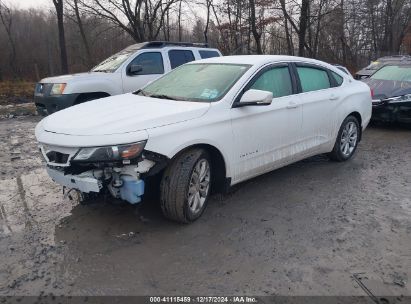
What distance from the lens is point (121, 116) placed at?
11.8ft

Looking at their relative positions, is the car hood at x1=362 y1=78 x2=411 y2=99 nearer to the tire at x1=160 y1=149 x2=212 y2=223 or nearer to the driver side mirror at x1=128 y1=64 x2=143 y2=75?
the driver side mirror at x1=128 y1=64 x2=143 y2=75

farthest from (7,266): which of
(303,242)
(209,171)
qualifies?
(303,242)

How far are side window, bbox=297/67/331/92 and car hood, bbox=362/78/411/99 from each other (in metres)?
3.52

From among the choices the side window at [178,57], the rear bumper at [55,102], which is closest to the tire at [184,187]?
the rear bumper at [55,102]

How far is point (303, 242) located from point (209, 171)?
1.14m

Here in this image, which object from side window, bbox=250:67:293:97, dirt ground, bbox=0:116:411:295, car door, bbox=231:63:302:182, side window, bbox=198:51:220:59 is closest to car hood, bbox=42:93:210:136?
car door, bbox=231:63:302:182

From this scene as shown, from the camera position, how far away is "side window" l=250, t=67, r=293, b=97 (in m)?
4.45

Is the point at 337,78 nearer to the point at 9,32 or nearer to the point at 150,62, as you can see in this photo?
the point at 150,62

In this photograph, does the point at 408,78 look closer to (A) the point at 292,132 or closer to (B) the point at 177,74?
(A) the point at 292,132

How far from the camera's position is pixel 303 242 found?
3508mm

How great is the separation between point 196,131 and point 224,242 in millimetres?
1051

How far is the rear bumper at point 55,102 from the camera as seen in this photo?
24.4 ft


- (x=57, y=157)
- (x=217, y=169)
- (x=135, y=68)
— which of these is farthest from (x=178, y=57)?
(x=57, y=157)

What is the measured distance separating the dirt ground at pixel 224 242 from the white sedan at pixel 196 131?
36cm
